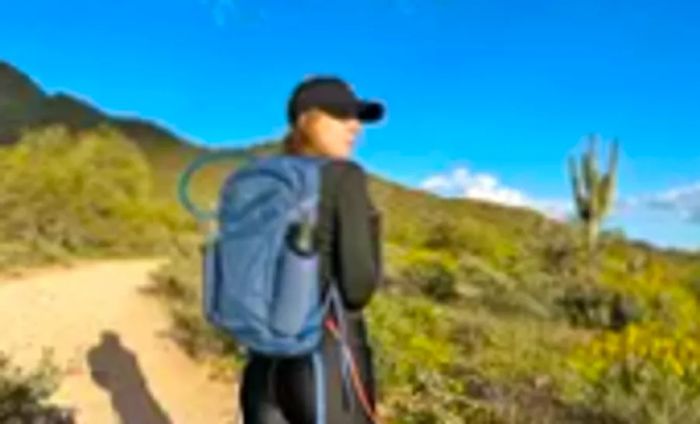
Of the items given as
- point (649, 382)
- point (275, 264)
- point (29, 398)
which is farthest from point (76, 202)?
point (275, 264)

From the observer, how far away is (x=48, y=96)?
123 m

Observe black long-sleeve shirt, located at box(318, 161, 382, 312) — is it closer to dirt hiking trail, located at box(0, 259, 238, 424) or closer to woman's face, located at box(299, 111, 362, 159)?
woman's face, located at box(299, 111, 362, 159)

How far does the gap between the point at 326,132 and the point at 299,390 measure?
81cm

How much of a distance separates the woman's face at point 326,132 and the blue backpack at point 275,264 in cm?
14

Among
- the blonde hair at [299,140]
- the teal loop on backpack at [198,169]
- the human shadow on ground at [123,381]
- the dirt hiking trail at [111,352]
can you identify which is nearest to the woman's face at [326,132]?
the blonde hair at [299,140]

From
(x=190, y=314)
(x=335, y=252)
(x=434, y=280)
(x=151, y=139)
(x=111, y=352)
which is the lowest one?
(x=111, y=352)

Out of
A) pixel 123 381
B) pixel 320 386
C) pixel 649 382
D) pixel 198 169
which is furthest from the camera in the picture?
pixel 123 381

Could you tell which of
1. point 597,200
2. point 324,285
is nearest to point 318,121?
point 324,285

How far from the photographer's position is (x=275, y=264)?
367 centimetres

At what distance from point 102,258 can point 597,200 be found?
836 cm

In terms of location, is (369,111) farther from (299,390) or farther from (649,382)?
(649,382)

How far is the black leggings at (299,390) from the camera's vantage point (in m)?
3.82

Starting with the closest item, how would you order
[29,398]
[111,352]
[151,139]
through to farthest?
[29,398] < [111,352] < [151,139]

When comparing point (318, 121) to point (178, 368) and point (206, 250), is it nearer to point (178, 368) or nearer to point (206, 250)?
point (206, 250)
